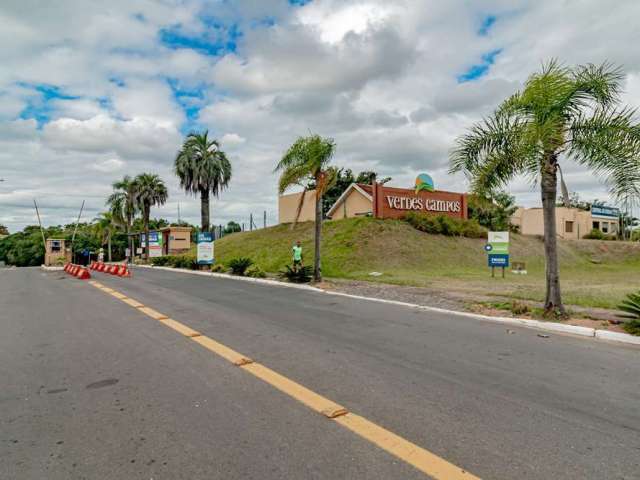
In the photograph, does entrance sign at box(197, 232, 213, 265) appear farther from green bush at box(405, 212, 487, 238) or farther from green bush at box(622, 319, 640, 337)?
green bush at box(622, 319, 640, 337)

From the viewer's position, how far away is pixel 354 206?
116 feet

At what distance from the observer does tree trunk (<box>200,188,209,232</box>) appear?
32.8 metres

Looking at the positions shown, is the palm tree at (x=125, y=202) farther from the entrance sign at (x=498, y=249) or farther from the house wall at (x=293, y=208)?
the entrance sign at (x=498, y=249)

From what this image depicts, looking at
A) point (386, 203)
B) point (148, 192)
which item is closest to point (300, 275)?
point (386, 203)

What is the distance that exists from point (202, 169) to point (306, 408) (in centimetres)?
3034

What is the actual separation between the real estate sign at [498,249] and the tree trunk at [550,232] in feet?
36.4

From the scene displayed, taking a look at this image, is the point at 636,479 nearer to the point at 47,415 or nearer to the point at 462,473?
the point at 462,473

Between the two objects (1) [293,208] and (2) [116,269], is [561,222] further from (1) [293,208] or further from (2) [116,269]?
(2) [116,269]

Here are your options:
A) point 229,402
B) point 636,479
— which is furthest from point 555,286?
point 229,402

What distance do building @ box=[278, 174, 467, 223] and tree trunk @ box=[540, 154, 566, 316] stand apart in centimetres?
2014

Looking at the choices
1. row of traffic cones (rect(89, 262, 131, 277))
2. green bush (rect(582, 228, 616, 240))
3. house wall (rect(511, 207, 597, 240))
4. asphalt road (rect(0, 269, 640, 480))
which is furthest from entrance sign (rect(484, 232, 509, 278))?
green bush (rect(582, 228, 616, 240))

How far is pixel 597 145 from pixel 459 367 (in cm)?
610

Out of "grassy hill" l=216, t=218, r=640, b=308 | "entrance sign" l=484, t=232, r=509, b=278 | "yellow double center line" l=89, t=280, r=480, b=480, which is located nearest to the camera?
"yellow double center line" l=89, t=280, r=480, b=480

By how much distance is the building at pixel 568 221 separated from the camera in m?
49.1
